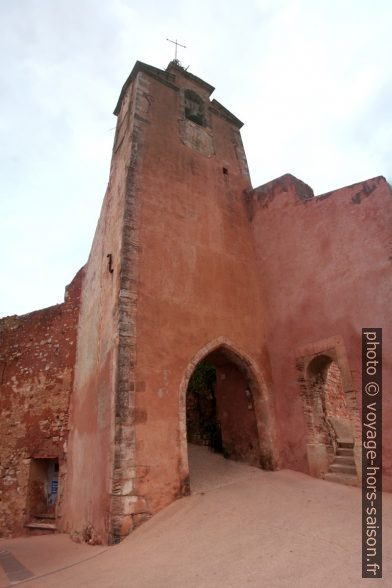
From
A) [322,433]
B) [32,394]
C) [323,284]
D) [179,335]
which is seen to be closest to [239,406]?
[322,433]

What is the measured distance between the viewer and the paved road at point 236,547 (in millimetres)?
3162

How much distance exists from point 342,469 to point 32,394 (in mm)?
6913

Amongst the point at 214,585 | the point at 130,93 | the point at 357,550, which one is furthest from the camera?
the point at 130,93

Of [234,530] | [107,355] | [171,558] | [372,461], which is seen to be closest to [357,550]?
[234,530]

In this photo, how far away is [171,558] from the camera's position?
374 cm

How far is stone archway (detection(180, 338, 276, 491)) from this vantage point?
6.86 metres

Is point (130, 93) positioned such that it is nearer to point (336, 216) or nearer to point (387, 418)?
point (336, 216)

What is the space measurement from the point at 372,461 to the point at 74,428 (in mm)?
5625

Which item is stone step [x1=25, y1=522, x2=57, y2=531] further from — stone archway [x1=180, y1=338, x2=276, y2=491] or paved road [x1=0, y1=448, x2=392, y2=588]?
stone archway [x1=180, y1=338, x2=276, y2=491]

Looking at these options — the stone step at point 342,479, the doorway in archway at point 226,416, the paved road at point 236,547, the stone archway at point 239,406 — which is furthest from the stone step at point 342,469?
the doorway in archway at point 226,416

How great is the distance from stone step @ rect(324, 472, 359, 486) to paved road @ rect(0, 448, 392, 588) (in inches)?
7.8

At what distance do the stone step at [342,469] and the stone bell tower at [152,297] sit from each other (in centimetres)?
239

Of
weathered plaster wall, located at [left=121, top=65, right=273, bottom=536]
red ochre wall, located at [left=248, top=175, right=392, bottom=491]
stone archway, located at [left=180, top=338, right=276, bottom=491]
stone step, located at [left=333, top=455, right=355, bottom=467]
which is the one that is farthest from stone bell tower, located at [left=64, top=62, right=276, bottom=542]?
stone step, located at [left=333, top=455, right=355, bottom=467]

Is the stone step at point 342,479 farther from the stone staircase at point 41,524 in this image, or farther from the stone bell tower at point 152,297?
the stone staircase at point 41,524
